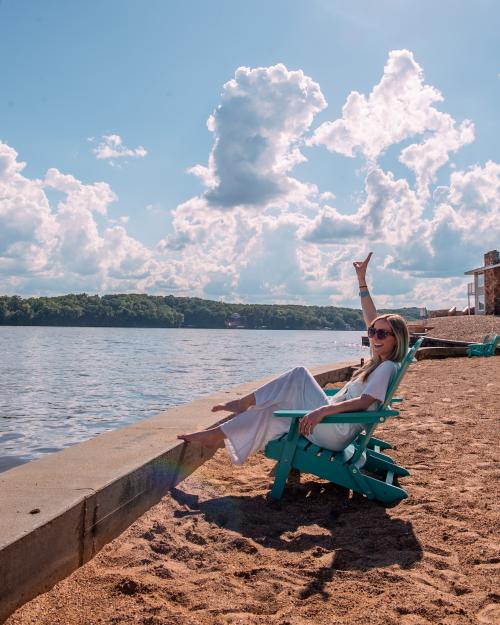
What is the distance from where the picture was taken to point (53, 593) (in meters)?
2.63

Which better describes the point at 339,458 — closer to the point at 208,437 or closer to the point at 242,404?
the point at 242,404

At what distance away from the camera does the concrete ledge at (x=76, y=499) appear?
2496mm

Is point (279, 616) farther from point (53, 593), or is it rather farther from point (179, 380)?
point (179, 380)

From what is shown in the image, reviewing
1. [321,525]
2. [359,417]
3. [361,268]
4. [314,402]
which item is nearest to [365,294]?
[361,268]

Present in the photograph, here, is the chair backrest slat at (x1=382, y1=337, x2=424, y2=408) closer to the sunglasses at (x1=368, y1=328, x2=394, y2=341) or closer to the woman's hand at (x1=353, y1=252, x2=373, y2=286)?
the sunglasses at (x1=368, y1=328, x2=394, y2=341)

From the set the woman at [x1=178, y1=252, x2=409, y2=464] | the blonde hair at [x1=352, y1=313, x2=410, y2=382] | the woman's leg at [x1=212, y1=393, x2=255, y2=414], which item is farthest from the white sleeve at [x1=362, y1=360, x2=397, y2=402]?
the woman's leg at [x1=212, y1=393, x2=255, y2=414]

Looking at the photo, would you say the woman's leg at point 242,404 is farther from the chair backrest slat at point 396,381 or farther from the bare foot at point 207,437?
the chair backrest slat at point 396,381

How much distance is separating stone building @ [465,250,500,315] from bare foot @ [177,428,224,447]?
35165mm

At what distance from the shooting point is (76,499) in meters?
2.95

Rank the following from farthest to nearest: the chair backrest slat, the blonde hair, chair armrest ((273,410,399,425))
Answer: the blonde hair
the chair backrest slat
chair armrest ((273,410,399,425))

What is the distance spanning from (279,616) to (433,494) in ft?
6.11

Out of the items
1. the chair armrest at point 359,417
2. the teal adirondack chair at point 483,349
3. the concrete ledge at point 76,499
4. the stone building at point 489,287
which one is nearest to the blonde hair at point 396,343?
the chair armrest at point 359,417

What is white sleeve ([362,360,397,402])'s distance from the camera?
3.80 meters

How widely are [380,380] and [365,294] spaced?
62.1 inches
